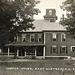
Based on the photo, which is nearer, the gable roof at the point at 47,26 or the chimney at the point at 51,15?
the gable roof at the point at 47,26

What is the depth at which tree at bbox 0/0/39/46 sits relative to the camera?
78.4 ft

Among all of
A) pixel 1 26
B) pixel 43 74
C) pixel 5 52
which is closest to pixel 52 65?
pixel 43 74

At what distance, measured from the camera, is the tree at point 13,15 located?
2389 cm

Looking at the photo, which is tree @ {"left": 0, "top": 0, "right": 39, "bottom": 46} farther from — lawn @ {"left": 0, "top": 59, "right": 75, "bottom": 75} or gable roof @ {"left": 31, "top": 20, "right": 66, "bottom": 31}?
gable roof @ {"left": 31, "top": 20, "right": 66, "bottom": 31}

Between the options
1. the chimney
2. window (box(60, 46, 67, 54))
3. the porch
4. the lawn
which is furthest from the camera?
the chimney

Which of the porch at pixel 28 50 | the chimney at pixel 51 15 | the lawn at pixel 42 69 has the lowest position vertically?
the porch at pixel 28 50

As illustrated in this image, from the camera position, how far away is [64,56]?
49125mm

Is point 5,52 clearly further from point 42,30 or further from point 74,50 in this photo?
point 74,50

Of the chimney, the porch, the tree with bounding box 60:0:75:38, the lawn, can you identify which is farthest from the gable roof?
the lawn

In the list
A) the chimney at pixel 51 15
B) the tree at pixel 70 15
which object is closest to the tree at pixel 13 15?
the tree at pixel 70 15

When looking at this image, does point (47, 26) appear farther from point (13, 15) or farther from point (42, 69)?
point (42, 69)

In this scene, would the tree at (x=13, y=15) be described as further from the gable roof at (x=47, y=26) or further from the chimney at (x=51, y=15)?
the chimney at (x=51, y=15)

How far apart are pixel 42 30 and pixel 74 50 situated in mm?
7834

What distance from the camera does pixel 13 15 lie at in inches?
958
